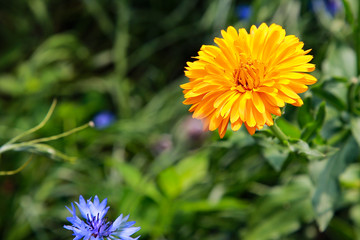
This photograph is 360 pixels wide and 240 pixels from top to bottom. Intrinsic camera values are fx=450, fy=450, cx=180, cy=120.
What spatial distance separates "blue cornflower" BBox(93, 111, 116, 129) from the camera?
148 cm

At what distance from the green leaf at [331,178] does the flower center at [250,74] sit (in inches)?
16.2

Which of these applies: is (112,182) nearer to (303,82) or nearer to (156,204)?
(156,204)

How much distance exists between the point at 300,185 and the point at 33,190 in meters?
0.78

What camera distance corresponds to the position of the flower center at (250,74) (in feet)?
2.18

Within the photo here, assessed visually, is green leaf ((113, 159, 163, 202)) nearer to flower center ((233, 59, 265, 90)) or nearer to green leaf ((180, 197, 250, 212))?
green leaf ((180, 197, 250, 212))

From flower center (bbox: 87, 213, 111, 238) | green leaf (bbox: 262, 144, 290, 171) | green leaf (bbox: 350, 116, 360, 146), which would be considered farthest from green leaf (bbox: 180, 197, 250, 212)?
flower center (bbox: 87, 213, 111, 238)

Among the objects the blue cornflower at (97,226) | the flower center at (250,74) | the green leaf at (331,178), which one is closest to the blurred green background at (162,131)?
the green leaf at (331,178)

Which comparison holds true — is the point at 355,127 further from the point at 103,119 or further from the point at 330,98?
the point at 103,119

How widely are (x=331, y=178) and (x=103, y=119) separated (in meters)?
0.80

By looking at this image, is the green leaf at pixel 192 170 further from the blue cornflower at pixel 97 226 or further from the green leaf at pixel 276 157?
the blue cornflower at pixel 97 226

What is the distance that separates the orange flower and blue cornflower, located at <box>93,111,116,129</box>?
0.84 meters

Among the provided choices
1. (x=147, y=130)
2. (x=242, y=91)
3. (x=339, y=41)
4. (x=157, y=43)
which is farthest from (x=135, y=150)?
(x=242, y=91)

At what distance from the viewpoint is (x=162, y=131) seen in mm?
Result: 1465

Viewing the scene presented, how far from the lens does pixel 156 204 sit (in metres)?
1.20
